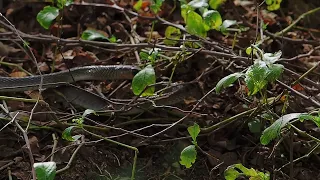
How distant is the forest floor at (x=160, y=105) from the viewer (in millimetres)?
2773

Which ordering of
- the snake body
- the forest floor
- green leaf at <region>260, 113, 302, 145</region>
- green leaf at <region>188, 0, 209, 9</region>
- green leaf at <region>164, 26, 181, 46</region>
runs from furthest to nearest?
green leaf at <region>164, 26, 181, 46</region> < the snake body < green leaf at <region>188, 0, 209, 9</region> < the forest floor < green leaf at <region>260, 113, 302, 145</region>

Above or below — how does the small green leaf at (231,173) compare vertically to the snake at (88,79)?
above

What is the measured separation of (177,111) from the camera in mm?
3035

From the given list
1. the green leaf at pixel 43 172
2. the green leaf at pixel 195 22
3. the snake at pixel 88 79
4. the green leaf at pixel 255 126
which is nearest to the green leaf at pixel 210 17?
the green leaf at pixel 195 22

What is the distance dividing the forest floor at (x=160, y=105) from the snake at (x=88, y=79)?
0.05m

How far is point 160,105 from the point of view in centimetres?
302

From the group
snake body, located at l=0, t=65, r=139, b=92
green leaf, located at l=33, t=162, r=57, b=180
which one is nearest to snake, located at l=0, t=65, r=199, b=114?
snake body, located at l=0, t=65, r=139, b=92

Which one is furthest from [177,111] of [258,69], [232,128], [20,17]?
[20,17]

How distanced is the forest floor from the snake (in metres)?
0.05

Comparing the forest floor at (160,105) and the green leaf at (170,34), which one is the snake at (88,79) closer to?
the forest floor at (160,105)

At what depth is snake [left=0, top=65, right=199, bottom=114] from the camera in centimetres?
305

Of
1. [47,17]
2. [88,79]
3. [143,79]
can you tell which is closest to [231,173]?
[143,79]

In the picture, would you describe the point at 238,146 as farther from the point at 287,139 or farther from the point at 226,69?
the point at 226,69

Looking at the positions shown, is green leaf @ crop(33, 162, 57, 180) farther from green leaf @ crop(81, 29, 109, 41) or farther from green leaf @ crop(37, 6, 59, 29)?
Result: green leaf @ crop(81, 29, 109, 41)
